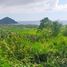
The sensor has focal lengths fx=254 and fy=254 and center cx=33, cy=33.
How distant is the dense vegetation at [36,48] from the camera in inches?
713

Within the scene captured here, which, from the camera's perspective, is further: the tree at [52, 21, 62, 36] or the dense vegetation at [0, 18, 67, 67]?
the tree at [52, 21, 62, 36]

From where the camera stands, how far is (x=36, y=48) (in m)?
25.9

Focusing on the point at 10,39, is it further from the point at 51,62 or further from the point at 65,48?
the point at 65,48

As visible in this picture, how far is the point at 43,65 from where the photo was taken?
64.6 feet

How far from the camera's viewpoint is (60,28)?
117 feet

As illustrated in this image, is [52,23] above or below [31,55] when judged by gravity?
above

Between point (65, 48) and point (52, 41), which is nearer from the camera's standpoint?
point (65, 48)

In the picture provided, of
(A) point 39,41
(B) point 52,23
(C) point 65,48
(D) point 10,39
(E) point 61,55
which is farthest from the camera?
(B) point 52,23

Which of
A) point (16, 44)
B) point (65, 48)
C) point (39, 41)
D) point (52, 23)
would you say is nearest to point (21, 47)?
point (16, 44)

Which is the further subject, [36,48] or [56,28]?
[56,28]

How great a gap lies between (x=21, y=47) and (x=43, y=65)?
11.6 feet

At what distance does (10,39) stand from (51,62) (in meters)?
4.26

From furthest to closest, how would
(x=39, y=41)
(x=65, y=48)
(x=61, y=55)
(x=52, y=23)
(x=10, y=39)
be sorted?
(x=52, y=23) → (x=39, y=41) → (x=65, y=48) → (x=61, y=55) → (x=10, y=39)

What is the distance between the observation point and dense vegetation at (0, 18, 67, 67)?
1810 centimetres
